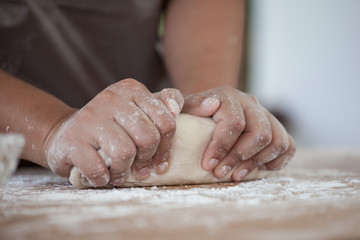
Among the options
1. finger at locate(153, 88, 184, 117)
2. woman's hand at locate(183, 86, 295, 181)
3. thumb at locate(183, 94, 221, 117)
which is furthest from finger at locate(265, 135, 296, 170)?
finger at locate(153, 88, 184, 117)

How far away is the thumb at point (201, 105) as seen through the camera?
3.10 ft

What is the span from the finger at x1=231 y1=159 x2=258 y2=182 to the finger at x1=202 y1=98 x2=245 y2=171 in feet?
0.22

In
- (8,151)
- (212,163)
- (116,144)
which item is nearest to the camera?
(8,151)

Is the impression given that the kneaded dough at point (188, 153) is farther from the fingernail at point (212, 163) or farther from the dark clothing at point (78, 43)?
the dark clothing at point (78, 43)

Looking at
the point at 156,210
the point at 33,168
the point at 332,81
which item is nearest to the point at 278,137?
the point at 156,210

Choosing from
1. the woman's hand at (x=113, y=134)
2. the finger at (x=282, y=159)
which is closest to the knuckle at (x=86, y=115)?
the woman's hand at (x=113, y=134)

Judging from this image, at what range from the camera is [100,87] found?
152cm

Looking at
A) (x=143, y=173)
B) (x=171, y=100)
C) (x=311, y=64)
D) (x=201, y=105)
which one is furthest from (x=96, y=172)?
(x=311, y=64)

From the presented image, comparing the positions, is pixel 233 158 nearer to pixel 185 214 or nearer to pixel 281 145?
pixel 281 145

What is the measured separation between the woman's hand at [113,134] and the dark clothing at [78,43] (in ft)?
2.08

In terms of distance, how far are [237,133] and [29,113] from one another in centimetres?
50

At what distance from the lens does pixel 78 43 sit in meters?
1.43

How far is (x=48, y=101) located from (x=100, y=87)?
62 centimetres

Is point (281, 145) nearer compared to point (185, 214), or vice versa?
point (185, 214)
